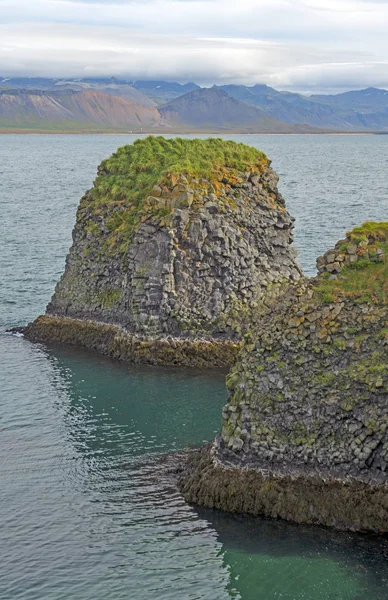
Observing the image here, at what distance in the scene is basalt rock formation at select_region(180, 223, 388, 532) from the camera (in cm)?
3366

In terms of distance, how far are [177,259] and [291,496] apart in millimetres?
25232

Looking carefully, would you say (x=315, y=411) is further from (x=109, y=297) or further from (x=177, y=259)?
(x=109, y=297)

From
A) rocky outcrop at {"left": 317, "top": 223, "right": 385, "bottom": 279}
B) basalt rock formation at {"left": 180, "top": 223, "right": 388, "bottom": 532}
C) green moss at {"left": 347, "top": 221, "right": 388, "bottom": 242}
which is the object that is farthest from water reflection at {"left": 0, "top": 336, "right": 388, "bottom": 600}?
green moss at {"left": 347, "top": 221, "right": 388, "bottom": 242}

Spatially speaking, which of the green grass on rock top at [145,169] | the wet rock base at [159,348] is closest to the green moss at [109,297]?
the wet rock base at [159,348]

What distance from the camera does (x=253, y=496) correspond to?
34.9 m

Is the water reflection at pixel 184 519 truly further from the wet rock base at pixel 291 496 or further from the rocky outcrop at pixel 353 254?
the rocky outcrop at pixel 353 254

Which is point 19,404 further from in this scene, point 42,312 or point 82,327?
point 42,312

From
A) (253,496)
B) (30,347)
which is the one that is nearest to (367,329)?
(253,496)

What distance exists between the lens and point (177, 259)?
2258 inches

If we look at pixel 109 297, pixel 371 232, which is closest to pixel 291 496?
pixel 371 232

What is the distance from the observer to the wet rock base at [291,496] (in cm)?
3309

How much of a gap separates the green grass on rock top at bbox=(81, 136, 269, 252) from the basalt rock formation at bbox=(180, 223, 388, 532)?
75.1 feet

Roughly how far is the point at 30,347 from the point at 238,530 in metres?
28.8

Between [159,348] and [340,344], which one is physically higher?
[340,344]
